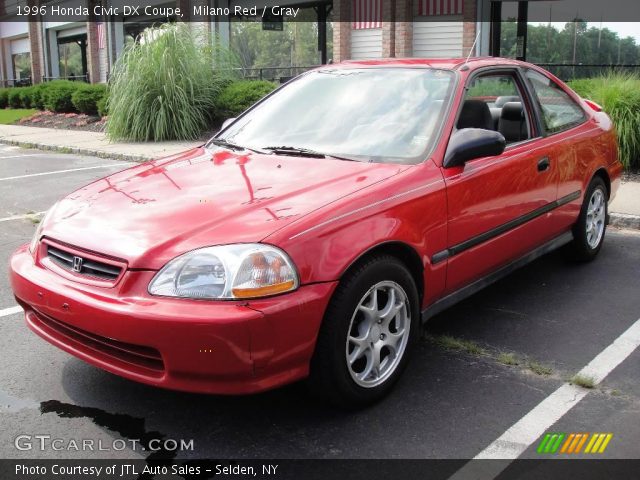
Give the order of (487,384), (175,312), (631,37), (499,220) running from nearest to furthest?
(175,312) < (487,384) < (499,220) < (631,37)

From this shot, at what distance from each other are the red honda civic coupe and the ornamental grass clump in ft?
31.6

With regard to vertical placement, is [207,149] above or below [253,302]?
above

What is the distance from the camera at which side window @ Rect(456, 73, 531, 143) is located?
166 inches

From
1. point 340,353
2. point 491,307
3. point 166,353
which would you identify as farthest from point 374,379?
point 491,307

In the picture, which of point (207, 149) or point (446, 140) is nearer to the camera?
point (446, 140)

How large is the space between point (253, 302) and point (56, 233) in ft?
3.79

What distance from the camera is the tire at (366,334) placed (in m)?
3.00

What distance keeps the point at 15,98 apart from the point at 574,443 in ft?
85.5

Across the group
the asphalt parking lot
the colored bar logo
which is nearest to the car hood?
the asphalt parking lot

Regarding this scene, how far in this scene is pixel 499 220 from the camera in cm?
409

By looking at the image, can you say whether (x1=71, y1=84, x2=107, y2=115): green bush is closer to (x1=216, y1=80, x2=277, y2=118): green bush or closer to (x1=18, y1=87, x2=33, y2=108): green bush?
(x1=18, y1=87, x2=33, y2=108): green bush

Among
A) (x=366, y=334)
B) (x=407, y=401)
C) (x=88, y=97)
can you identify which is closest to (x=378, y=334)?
(x=366, y=334)

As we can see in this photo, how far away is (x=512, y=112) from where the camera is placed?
466 centimetres

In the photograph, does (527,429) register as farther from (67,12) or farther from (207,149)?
(67,12)
